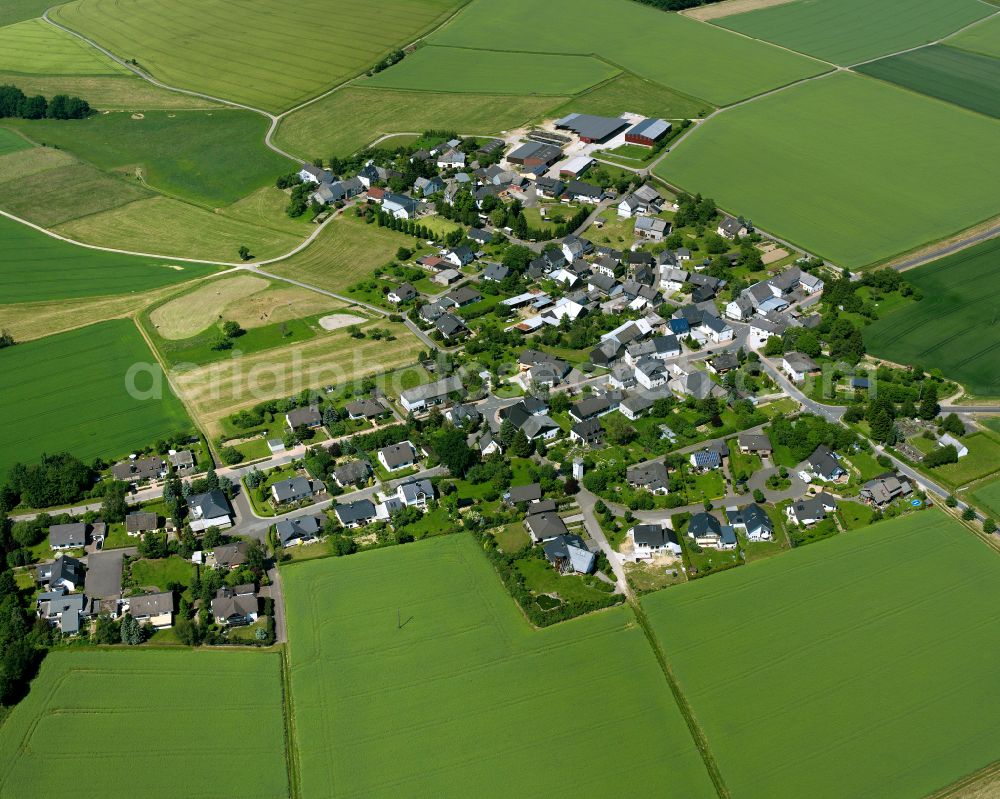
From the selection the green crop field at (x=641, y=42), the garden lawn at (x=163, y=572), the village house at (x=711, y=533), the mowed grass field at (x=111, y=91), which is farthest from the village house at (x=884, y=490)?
the mowed grass field at (x=111, y=91)

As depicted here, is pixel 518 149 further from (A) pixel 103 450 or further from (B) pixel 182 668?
(B) pixel 182 668

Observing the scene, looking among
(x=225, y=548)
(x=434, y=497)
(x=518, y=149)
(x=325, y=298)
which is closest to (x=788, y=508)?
(x=434, y=497)

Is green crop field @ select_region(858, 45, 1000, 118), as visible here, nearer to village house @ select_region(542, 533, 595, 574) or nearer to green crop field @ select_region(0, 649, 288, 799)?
village house @ select_region(542, 533, 595, 574)

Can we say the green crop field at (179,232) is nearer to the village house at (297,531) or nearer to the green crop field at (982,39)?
the village house at (297,531)

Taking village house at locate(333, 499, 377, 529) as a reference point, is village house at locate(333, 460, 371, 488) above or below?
above

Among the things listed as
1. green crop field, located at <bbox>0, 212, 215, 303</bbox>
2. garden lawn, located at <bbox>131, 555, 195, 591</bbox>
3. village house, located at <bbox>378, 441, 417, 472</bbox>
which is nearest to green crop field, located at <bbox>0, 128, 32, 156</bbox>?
green crop field, located at <bbox>0, 212, 215, 303</bbox>

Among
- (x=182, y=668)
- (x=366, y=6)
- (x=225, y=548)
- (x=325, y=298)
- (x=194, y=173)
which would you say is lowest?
(x=182, y=668)
